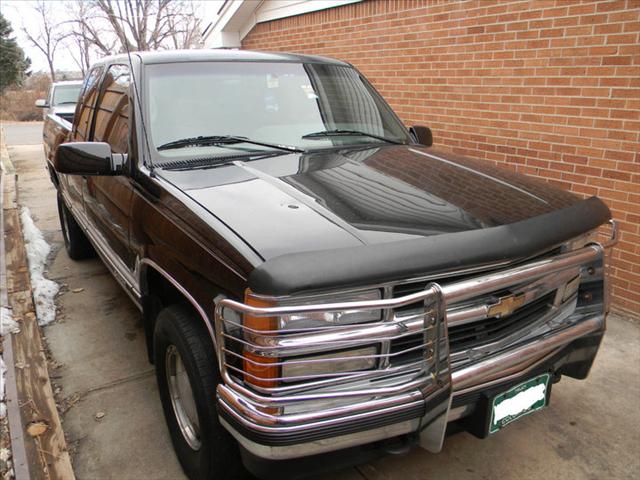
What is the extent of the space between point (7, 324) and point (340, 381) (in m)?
3.39

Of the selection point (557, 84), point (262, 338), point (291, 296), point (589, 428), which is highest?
point (557, 84)

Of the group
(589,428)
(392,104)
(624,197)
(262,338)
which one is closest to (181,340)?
(262,338)

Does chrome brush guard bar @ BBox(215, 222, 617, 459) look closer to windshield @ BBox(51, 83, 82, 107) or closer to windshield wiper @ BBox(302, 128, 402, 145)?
windshield wiper @ BBox(302, 128, 402, 145)

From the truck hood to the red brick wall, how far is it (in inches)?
68.3

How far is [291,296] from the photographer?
1740mm

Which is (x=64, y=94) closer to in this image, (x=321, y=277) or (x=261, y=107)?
(x=261, y=107)

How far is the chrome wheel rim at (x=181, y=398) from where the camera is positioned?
2512 mm

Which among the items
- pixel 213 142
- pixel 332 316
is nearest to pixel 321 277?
pixel 332 316

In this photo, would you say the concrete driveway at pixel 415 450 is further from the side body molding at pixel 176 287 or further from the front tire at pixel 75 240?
the front tire at pixel 75 240

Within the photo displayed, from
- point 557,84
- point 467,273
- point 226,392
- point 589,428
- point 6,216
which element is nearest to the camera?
point 226,392

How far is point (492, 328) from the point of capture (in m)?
2.18

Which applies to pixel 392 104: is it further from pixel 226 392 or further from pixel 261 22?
pixel 226 392

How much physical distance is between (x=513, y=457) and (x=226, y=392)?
5.50ft

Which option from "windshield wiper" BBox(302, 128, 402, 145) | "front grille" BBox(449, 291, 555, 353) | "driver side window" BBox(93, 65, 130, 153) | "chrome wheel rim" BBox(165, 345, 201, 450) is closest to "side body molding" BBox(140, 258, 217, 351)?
"chrome wheel rim" BBox(165, 345, 201, 450)
